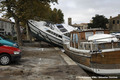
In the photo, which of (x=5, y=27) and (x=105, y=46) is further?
(x=5, y=27)

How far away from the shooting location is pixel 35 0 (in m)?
19.8

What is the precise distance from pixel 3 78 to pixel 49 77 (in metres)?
1.93

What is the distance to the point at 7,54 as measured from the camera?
28.8 feet

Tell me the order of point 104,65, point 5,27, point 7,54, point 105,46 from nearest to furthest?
1. point 7,54
2. point 104,65
3. point 105,46
4. point 5,27

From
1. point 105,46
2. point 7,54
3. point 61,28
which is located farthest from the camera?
point 61,28

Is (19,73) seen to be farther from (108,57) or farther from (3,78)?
(108,57)

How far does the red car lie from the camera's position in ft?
28.5

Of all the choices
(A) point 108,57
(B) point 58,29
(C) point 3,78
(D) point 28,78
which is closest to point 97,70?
(A) point 108,57

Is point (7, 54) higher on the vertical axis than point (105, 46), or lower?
lower

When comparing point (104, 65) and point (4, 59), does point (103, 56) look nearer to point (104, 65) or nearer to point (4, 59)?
point (104, 65)

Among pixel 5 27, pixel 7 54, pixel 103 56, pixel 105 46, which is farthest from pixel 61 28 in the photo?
pixel 5 27

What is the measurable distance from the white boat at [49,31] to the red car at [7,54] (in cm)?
1227

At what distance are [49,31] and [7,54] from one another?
13.2 meters

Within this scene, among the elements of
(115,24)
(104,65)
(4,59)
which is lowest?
→ (104,65)
